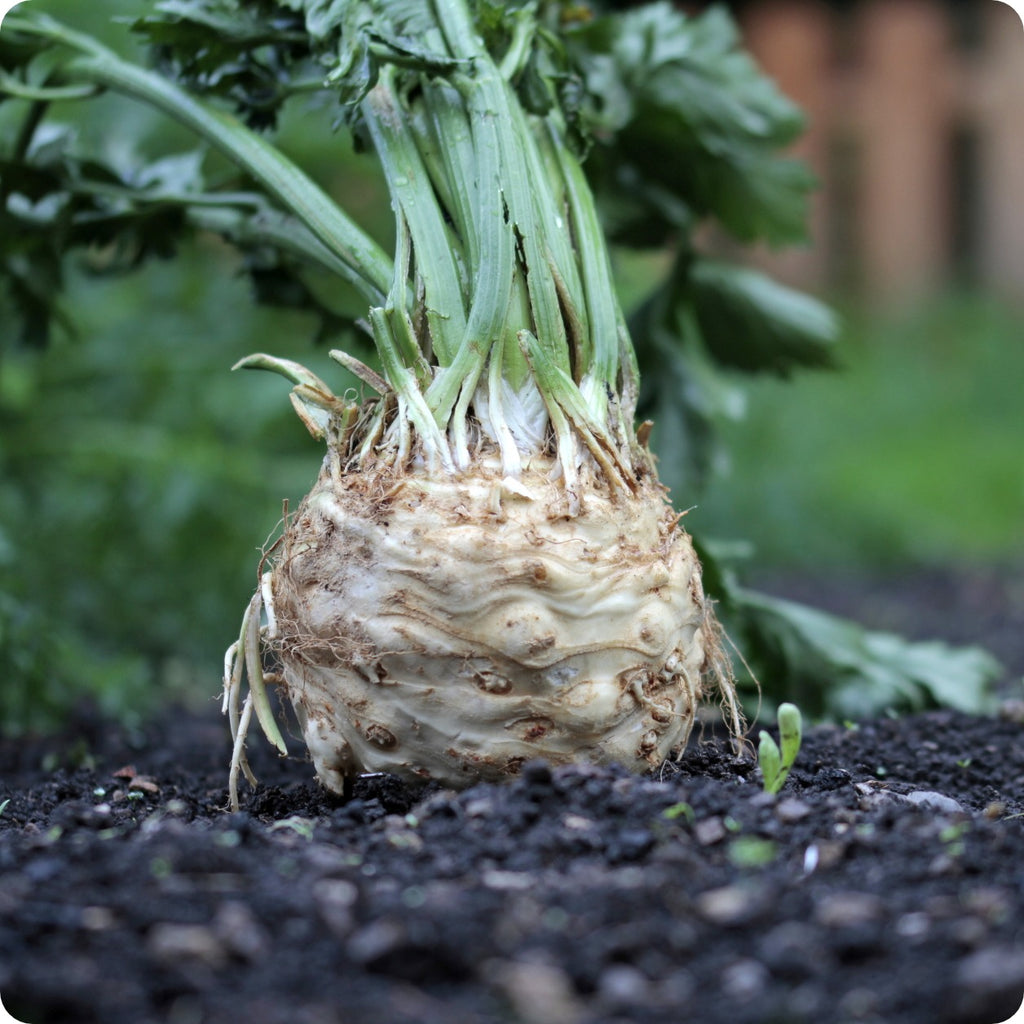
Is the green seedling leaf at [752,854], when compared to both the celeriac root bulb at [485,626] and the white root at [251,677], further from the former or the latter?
the white root at [251,677]

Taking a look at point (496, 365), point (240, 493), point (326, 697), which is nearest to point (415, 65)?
point (496, 365)

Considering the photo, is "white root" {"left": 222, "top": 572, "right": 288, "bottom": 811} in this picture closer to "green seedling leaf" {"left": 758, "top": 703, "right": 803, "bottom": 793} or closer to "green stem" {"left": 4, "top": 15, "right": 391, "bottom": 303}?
"green stem" {"left": 4, "top": 15, "right": 391, "bottom": 303}

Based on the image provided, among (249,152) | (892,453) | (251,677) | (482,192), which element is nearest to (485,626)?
(251,677)

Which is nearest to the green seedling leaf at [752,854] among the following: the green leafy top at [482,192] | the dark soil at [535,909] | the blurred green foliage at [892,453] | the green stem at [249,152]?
the dark soil at [535,909]

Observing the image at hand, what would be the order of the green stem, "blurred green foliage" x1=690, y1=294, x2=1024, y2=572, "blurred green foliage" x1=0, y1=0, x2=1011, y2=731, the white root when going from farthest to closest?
"blurred green foliage" x1=690, y1=294, x2=1024, y2=572
"blurred green foliage" x1=0, y1=0, x2=1011, y2=731
the green stem
the white root

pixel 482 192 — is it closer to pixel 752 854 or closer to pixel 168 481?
pixel 752 854

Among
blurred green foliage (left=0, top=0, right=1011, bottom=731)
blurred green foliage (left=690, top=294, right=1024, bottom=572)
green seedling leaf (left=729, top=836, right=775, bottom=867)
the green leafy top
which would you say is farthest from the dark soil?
blurred green foliage (left=690, top=294, right=1024, bottom=572)
